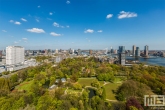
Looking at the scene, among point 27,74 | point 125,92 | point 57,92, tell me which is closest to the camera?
point 57,92

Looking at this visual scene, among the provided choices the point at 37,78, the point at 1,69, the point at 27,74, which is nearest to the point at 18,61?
the point at 1,69

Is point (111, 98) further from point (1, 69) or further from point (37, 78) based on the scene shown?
point (1, 69)

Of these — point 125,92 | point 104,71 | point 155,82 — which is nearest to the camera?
point 125,92

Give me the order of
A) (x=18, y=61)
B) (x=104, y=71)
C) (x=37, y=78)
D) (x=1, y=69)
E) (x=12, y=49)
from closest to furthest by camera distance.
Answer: (x=37, y=78) < (x=104, y=71) < (x=1, y=69) < (x=12, y=49) < (x=18, y=61)

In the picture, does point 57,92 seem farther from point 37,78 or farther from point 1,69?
point 1,69

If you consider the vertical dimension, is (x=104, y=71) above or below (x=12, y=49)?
below

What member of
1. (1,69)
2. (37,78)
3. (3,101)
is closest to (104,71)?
(37,78)

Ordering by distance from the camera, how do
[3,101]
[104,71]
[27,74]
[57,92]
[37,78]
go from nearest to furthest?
[3,101] → [57,92] → [37,78] → [27,74] → [104,71]

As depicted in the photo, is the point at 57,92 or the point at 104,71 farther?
the point at 104,71

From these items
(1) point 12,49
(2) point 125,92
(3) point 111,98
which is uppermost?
(1) point 12,49
